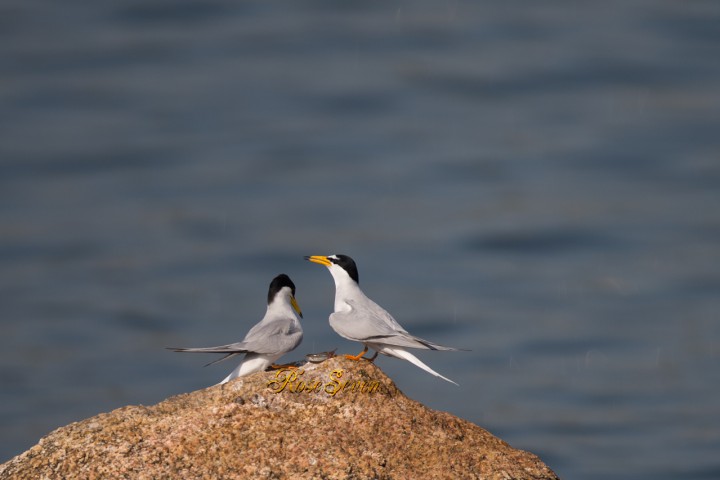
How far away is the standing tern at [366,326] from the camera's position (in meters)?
7.94

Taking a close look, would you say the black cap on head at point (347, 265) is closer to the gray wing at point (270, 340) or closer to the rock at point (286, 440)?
the gray wing at point (270, 340)

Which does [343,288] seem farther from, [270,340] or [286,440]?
[286,440]

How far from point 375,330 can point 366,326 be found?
3.9 inches

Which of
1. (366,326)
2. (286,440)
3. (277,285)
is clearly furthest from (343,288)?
(286,440)

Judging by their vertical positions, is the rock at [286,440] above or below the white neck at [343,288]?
below

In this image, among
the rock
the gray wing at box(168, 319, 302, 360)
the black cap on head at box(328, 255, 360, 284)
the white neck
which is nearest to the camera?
the rock

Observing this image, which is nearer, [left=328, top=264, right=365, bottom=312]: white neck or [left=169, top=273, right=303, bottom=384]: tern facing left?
[left=169, top=273, right=303, bottom=384]: tern facing left

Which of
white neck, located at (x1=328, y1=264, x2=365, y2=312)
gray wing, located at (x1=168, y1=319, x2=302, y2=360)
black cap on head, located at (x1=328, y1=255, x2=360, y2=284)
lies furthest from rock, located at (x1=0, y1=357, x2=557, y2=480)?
black cap on head, located at (x1=328, y1=255, x2=360, y2=284)

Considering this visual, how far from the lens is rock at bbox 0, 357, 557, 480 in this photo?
6512mm

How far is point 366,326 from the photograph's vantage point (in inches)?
317

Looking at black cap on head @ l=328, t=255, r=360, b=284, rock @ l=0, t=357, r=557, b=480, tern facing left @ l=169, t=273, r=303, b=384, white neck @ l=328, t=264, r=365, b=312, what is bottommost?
rock @ l=0, t=357, r=557, b=480

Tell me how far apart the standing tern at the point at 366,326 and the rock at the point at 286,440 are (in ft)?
1.74

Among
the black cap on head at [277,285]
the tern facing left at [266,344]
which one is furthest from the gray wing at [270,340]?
the black cap on head at [277,285]

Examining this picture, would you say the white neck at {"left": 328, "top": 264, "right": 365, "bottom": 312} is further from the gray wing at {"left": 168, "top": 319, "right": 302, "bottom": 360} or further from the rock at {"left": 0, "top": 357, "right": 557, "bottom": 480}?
the rock at {"left": 0, "top": 357, "right": 557, "bottom": 480}
